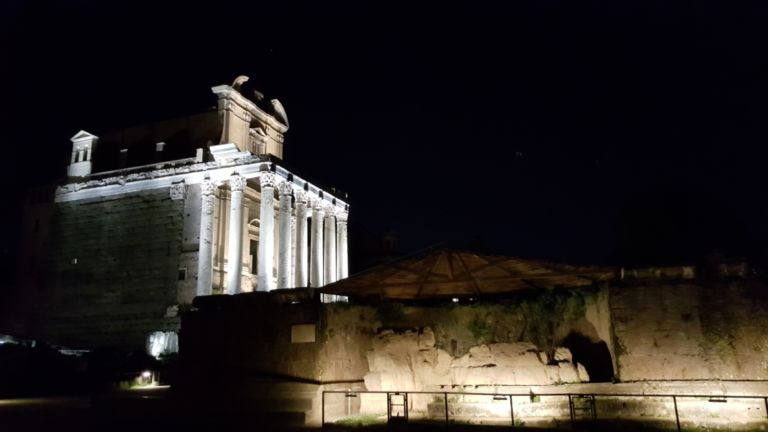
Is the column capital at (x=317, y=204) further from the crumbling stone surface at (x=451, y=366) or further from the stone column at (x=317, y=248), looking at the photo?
the crumbling stone surface at (x=451, y=366)

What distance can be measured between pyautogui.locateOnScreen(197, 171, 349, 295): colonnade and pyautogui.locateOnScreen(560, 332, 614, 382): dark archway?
26279mm

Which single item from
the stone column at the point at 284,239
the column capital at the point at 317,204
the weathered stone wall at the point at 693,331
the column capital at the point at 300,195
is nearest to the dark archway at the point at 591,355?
the weathered stone wall at the point at 693,331

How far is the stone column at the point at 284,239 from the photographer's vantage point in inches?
1543

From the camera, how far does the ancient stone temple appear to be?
131ft

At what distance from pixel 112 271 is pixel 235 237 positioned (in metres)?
12.0

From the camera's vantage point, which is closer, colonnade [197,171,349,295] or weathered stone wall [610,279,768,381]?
weathered stone wall [610,279,768,381]

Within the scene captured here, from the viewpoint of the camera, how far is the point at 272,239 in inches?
1582

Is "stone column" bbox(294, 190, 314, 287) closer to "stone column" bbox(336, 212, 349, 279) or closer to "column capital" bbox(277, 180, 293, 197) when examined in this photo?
"column capital" bbox(277, 180, 293, 197)

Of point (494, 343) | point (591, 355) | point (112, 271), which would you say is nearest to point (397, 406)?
point (494, 343)

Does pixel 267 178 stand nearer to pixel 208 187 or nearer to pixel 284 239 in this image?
pixel 284 239

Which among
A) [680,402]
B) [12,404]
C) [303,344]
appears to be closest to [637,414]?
[680,402]

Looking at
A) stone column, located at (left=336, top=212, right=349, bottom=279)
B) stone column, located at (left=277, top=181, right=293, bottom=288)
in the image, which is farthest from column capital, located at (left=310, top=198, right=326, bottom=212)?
stone column, located at (left=277, top=181, right=293, bottom=288)

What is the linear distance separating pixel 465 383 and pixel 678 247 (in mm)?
28426

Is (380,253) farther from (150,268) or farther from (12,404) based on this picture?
(12,404)
